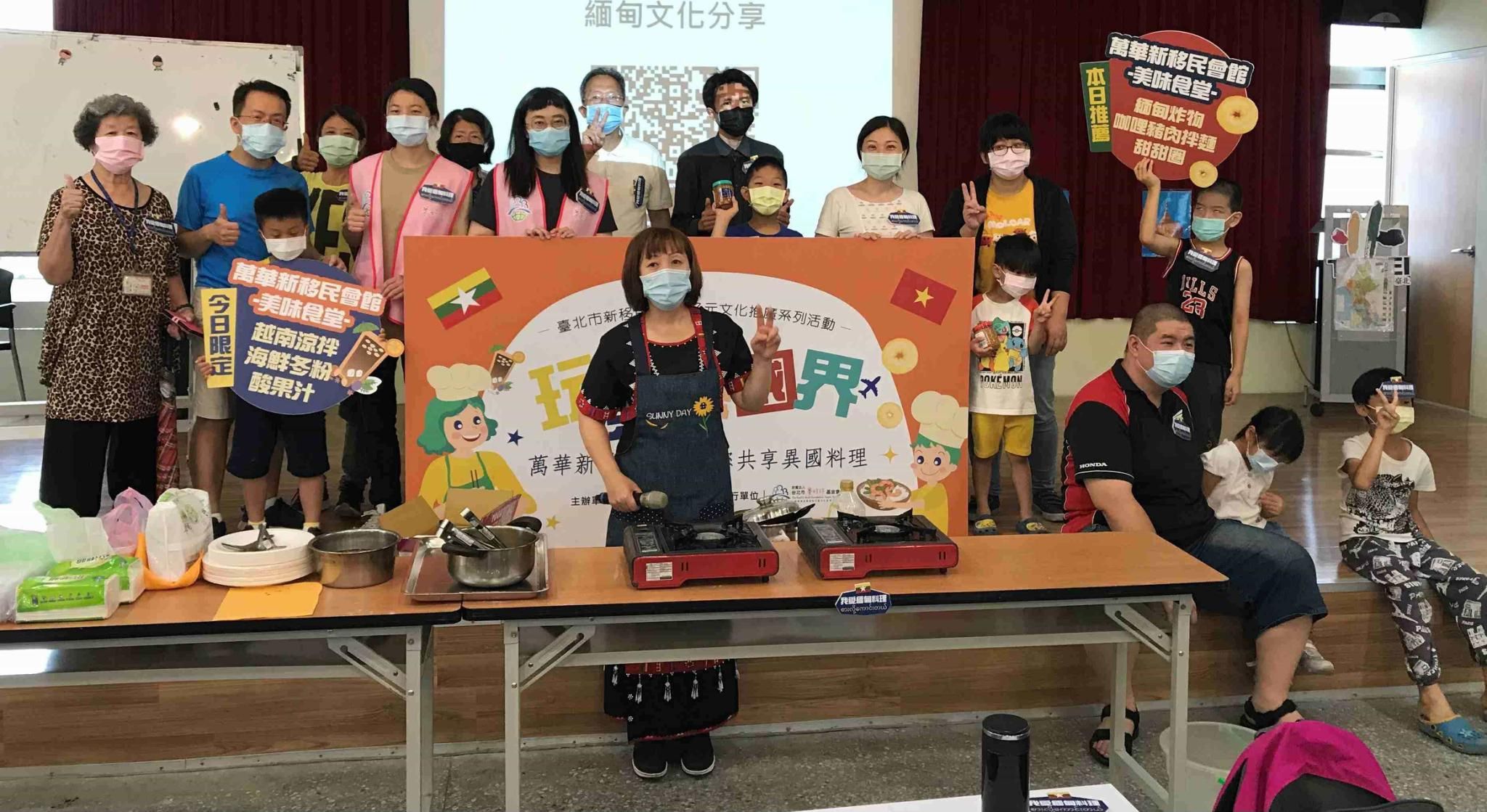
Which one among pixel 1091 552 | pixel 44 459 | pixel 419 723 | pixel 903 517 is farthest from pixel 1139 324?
pixel 44 459

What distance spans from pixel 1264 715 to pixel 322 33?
560cm

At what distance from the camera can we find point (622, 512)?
8.36 feet

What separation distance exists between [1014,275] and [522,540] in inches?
82.0

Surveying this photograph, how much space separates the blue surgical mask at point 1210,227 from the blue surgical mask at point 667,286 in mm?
1992

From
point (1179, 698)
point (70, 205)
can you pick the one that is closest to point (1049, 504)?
point (1179, 698)

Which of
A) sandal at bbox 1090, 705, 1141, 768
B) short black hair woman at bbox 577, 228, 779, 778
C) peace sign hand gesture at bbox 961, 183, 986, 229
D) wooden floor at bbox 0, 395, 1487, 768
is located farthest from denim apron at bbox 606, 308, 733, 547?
peace sign hand gesture at bbox 961, 183, 986, 229

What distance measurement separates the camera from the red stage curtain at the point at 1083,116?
681cm

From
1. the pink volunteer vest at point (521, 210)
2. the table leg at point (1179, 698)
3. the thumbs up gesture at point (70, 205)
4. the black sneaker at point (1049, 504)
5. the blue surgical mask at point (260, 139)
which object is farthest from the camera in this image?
the black sneaker at point (1049, 504)

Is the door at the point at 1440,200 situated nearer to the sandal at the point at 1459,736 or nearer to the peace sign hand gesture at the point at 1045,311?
the peace sign hand gesture at the point at 1045,311

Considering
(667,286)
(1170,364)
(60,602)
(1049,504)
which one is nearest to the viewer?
(60,602)

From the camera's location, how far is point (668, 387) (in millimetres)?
2490

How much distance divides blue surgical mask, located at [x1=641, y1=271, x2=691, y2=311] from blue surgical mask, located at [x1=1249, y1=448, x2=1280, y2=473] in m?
1.57

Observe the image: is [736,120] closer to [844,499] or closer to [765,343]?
[844,499]

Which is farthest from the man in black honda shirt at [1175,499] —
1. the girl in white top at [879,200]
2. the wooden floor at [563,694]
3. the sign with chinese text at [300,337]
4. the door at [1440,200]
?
the door at [1440,200]
